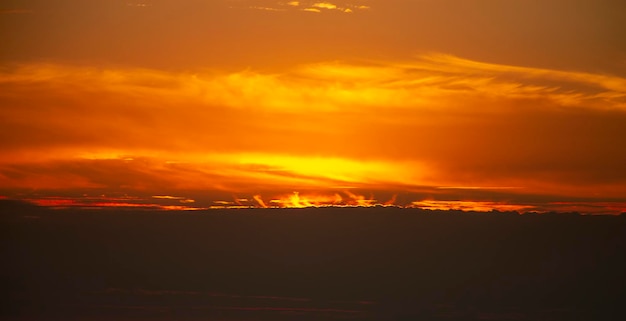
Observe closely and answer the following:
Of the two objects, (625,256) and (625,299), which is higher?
(625,256)

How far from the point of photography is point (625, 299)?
20000 millimetres

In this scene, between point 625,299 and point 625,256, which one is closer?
point 625,256

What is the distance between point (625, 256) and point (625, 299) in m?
3.47

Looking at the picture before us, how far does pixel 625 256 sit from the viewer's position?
18516 millimetres
